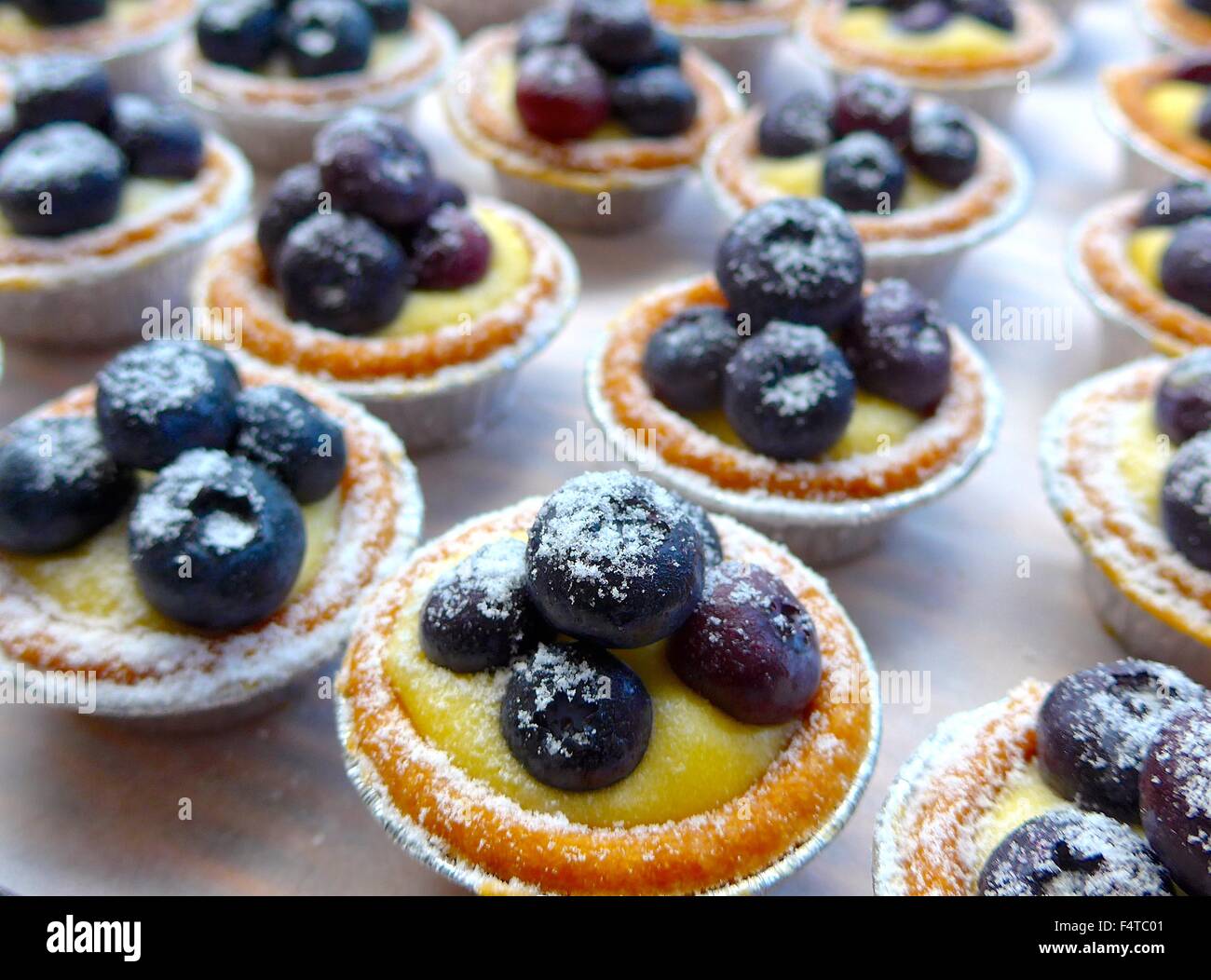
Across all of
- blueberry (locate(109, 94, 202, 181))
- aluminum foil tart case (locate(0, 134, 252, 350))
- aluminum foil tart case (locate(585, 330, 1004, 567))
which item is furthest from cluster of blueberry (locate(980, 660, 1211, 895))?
blueberry (locate(109, 94, 202, 181))

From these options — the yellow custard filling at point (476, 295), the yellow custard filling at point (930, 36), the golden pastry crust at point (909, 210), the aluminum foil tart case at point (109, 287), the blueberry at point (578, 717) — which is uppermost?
the yellow custard filling at point (930, 36)

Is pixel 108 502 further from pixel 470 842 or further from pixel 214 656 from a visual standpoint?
pixel 470 842

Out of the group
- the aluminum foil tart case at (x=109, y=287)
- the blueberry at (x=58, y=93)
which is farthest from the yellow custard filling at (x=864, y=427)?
the blueberry at (x=58, y=93)

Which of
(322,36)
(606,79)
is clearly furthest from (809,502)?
(322,36)

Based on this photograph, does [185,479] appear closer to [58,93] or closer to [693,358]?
[693,358]

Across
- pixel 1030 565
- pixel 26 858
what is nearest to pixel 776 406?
pixel 1030 565

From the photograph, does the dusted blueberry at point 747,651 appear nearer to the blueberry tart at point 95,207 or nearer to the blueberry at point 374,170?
the blueberry at point 374,170
